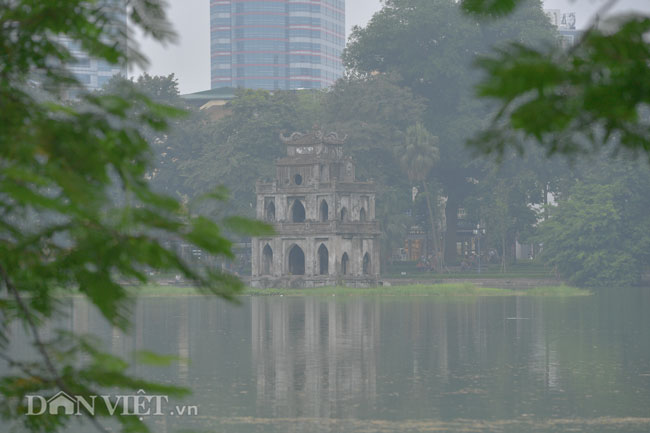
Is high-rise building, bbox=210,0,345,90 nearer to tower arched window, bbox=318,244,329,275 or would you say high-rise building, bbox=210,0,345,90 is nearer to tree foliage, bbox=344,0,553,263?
tree foliage, bbox=344,0,553,263

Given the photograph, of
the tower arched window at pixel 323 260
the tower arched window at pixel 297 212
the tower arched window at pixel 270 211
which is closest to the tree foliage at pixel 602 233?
the tower arched window at pixel 323 260

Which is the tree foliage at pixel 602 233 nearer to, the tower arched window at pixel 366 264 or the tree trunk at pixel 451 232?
the tree trunk at pixel 451 232

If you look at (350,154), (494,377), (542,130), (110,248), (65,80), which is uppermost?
(350,154)

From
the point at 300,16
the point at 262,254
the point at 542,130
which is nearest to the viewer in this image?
the point at 542,130

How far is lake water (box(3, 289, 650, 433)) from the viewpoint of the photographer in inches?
695

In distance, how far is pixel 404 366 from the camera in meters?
25.3

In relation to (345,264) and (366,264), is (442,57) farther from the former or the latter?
(345,264)

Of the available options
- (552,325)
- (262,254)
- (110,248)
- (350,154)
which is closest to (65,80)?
(110,248)

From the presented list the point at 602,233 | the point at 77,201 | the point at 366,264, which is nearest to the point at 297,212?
the point at 366,264

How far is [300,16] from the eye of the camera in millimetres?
160625

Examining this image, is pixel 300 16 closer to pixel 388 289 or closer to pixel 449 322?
pixel 388 289

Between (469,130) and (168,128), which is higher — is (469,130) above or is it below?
above

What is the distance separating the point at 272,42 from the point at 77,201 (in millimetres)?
160504

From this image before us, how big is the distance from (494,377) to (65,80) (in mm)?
20041
